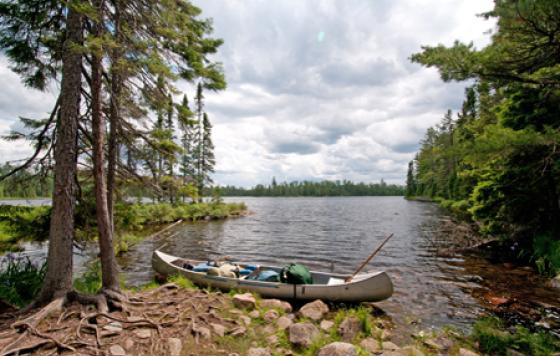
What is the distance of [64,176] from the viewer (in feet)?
16.4

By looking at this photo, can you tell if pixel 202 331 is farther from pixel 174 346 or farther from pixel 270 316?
pixel 270 316

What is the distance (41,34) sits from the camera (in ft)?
17.8

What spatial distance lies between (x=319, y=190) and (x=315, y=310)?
143036 mm

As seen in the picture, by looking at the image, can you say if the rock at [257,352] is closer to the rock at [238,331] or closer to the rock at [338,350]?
the rock at [238,331]

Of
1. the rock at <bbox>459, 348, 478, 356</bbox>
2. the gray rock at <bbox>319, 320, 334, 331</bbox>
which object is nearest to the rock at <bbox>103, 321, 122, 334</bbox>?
the gray rock at <bbox>319, 320, 334, 331</bbox>

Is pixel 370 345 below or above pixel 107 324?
below

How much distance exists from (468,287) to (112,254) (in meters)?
11.0

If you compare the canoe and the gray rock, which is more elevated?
the canoe

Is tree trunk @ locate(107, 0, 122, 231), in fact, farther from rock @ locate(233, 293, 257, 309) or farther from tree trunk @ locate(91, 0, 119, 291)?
rock @ locate(233, 293, 257, 309)

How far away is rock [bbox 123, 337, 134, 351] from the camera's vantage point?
4192 millimetres

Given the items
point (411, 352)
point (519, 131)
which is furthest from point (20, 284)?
point (519, 131)

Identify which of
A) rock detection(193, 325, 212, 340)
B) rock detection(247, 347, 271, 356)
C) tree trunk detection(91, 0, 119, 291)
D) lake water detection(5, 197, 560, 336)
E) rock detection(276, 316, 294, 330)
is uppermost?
tree trunk detection(91, 0, 119, 291)

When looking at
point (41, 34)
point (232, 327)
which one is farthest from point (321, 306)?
point (41, 34)

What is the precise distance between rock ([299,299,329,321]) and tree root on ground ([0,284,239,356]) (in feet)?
6.85
